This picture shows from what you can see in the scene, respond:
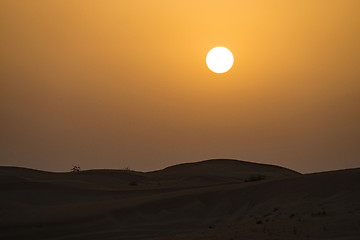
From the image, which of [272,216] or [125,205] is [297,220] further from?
[125,205]

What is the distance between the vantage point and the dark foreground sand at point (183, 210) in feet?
52.3

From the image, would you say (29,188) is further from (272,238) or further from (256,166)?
(256,166)

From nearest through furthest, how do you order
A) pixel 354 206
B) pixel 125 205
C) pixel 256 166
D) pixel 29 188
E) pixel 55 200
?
1. pixel 354 206
2. pixel 125 205
3. pixel 55 200
4. pixel 29 188
5. pixel 256 166

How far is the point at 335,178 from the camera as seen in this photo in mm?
22188

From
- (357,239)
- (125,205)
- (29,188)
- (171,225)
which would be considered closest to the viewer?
(357,239)

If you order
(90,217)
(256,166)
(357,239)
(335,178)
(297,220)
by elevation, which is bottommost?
(357,239)

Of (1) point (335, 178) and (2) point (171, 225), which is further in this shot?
(1) point (335, 178)

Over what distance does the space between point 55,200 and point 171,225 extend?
7.99 meters

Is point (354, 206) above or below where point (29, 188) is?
below

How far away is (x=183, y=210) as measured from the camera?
2244 cm

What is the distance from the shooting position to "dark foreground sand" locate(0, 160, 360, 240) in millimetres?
15953

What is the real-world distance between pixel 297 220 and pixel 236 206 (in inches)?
272

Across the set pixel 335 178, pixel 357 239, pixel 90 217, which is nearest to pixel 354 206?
pixel 335 178

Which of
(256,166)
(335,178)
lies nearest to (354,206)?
(335,178)
